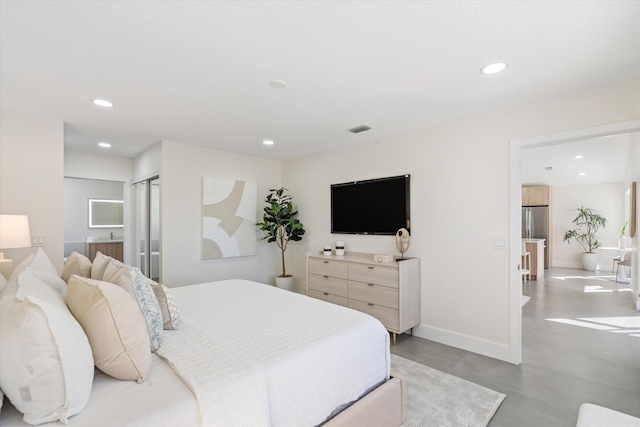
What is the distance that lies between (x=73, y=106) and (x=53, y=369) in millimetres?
2858

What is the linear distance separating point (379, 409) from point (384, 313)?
5.72ft

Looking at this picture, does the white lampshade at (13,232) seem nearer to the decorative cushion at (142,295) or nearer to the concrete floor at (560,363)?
the decorative cushion at (142,295)

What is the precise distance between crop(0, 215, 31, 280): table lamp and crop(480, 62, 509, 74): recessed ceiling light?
406cm

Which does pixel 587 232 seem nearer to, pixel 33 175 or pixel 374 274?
pixel 374 274

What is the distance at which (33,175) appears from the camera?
315 cm

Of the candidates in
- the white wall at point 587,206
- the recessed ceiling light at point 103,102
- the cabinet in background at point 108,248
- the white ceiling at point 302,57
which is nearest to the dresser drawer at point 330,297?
the white ceiling at point 302,57

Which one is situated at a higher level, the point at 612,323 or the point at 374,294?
the point at 374,294

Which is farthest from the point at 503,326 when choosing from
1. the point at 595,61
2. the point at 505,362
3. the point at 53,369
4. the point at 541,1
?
the point at 53,369

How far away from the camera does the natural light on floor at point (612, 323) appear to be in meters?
3.64

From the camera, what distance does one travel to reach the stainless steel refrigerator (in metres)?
8.40

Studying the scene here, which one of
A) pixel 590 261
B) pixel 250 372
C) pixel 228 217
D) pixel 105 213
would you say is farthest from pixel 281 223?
pixel 590 261

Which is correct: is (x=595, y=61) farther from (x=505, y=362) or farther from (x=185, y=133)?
(x=185, y=133)

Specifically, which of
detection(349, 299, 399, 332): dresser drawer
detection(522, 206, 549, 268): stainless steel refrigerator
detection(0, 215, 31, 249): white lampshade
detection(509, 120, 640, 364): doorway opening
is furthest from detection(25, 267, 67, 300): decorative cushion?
detection(522, 206, 549, 268): stainless steel refrigerator

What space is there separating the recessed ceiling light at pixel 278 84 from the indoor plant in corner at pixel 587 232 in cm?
931
